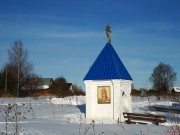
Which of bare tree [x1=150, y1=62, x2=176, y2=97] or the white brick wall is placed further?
bare tree [x1=150, y1=62, x2=176, y2=97]

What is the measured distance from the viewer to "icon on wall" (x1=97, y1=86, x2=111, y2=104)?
15.5 m

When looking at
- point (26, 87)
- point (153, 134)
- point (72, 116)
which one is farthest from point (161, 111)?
point (26, 87)

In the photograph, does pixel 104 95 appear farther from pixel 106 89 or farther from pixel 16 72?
pixel 16 72

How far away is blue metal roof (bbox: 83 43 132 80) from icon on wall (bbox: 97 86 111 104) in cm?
53

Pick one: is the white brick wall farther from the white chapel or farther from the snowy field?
the snowy field

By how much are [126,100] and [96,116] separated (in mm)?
2007

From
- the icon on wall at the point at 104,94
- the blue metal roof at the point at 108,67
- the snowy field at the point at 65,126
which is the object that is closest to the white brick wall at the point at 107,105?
the icon on wall at the point at 104,94

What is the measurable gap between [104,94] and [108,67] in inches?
56.0

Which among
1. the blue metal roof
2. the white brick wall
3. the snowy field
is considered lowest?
the snowy field

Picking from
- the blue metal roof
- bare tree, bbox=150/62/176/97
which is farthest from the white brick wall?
bare tree, bbox=150/62/176/97

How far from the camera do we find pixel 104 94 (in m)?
15.6

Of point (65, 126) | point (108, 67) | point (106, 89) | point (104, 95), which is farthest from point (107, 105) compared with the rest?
point (65, 126)

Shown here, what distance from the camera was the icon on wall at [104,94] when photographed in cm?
1548

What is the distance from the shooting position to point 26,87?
4384 cm
